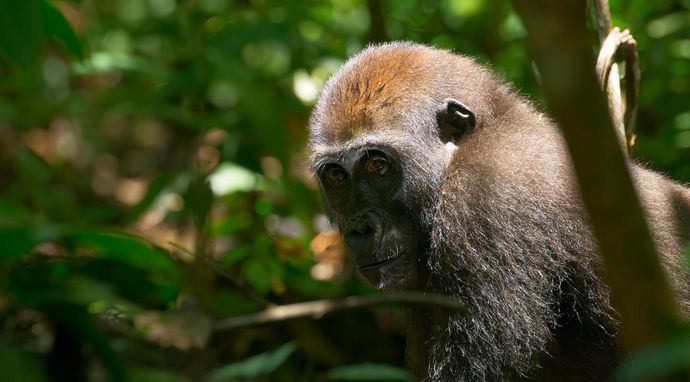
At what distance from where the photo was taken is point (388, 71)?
4.64 metres

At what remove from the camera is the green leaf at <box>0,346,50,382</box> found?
6.36ft

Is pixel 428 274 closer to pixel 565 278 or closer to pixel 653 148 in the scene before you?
pixel 565 278

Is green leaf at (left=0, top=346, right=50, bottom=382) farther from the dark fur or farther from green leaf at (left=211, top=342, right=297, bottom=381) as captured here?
green leaf at (left=211, top=342, right=297, bottom=381)

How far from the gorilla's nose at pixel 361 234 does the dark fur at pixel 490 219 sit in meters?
0.16

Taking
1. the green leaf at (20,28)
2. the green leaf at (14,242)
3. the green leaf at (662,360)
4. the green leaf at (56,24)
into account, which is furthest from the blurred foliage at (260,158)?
the green leaf at (662,360)

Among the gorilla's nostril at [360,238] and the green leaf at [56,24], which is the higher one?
the gorilla's nostril at [360,238]

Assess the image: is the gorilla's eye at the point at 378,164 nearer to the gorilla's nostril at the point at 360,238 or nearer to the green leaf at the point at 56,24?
the gorilla's nostril at the point at 360,238

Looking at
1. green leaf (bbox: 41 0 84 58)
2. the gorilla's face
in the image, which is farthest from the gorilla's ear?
green leaf (bbox: 41 0 84 58)

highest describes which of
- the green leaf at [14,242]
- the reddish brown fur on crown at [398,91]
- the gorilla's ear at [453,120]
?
the reddish brown fur on crown at [398,91]

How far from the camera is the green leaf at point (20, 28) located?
2104mm

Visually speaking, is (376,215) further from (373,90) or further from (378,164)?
(373,90)

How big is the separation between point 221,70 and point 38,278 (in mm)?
3272

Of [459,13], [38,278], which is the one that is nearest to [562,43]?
[38,278]

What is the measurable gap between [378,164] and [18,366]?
2.75 metres
